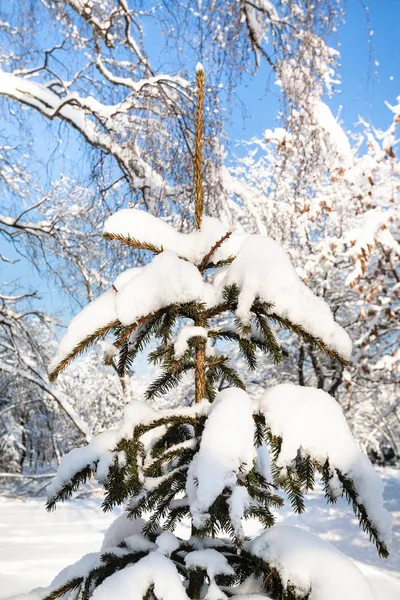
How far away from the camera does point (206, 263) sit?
133 centimetres

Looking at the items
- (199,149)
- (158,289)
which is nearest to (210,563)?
(158,289)

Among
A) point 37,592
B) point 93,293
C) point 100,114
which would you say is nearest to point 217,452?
point 37,592

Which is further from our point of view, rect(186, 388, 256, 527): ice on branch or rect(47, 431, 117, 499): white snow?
rect(47, 431, 117, 499): white snow

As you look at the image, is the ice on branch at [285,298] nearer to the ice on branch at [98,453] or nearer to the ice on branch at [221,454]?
the ice on branch at [221,454]

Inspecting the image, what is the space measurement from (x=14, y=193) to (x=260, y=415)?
5848mm

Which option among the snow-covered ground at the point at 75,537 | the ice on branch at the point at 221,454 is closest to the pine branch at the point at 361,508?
the ice on branch at the point at 221,454

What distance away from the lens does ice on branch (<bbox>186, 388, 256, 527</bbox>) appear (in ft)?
2.81

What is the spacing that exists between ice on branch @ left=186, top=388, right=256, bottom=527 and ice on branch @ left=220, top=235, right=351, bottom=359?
0.72 ft

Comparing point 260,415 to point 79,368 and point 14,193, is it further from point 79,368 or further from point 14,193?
point 79,368

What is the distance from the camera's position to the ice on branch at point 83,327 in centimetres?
111

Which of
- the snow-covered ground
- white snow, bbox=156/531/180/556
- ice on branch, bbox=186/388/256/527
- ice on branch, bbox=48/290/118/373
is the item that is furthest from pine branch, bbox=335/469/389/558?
the snow-covered ground

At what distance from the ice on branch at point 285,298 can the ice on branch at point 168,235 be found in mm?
244

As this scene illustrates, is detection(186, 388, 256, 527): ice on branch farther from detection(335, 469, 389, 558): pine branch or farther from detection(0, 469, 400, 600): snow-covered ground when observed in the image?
detection(0, 469, 400, 600): snow-covered ground

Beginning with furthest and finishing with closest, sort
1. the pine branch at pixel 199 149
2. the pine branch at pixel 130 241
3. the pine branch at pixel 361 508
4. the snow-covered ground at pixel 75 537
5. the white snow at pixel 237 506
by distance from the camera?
the snow-covered ground at pixel 75 537, the pine branch at pixel 199 149, the pine branch at pixel 130 241, the pine branch at pixel 361 508, the white snow at pixel 237 506
